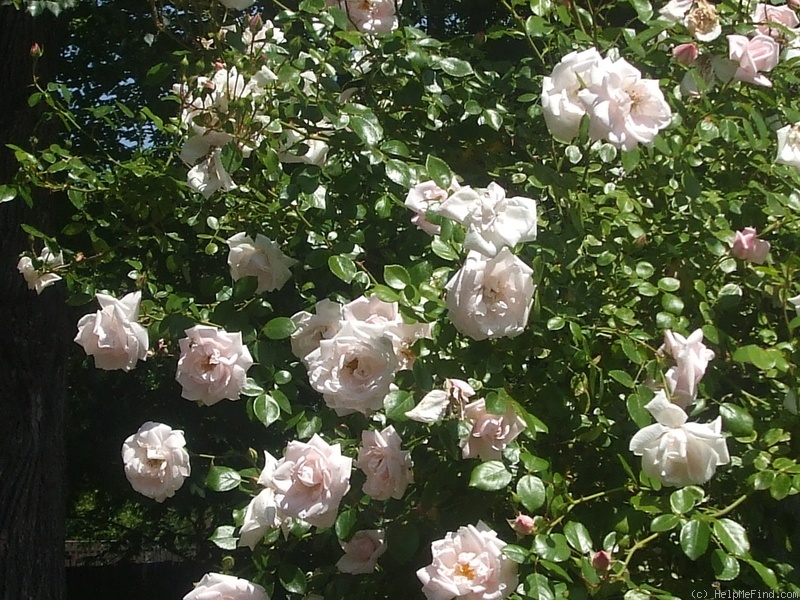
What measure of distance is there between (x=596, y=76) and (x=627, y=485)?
25.0 inches

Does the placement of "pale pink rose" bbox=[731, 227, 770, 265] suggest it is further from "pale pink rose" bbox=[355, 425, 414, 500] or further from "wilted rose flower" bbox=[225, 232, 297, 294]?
"wilted rose flower" bbox=[225, 232, 297, 294]

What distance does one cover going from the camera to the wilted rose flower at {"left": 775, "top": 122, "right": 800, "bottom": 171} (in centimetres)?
163

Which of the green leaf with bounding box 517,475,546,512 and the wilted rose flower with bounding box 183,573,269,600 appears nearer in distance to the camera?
the green leaf with bounding box 517,475,546,512

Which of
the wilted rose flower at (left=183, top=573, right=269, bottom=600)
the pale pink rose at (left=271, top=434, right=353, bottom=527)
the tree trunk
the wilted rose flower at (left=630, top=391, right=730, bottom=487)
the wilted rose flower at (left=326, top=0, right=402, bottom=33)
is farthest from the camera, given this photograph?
the tree trunk

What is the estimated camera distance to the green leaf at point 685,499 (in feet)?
4.14

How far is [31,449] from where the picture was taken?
346 cm

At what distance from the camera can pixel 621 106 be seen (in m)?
1.35

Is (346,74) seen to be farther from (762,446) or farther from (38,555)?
(38,555)

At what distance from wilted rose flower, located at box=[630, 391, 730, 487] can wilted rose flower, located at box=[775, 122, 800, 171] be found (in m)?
0.64

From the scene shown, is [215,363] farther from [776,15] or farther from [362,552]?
[776,15]

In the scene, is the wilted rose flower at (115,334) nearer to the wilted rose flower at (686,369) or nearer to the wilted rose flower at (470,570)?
the wilted rose flower at (470,570)

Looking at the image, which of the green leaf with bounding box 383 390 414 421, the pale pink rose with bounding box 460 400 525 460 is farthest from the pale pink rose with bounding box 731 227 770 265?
the green leaf with bounding box 383 390 414 421

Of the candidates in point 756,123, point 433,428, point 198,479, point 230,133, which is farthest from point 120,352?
point 198,479

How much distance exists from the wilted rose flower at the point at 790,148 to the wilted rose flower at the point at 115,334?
1197 millimetres
